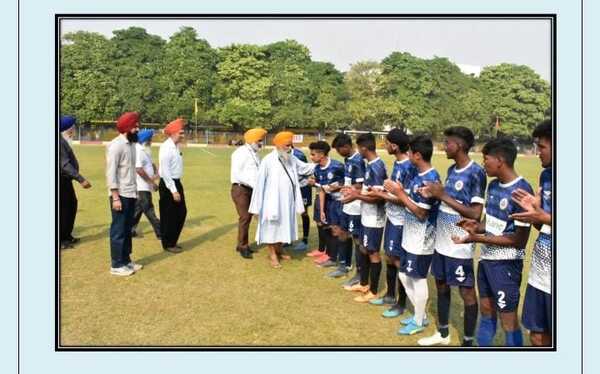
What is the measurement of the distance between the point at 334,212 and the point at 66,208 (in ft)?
15.6

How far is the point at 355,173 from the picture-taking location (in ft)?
19.9

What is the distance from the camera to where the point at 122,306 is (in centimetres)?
543

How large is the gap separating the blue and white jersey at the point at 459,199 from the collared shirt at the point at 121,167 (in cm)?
445

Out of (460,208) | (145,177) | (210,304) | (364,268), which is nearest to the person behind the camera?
(460,208)

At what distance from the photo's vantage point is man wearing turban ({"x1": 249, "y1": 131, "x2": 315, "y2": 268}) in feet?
23.7

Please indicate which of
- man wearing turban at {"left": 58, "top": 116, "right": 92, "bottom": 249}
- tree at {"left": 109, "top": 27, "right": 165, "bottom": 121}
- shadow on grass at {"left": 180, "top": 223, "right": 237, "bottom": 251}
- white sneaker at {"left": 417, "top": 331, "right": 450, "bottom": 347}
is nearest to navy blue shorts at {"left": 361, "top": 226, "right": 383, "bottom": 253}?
white sneaker at {"left": 417, "top": 331, "right": 450, "bottom": 347}

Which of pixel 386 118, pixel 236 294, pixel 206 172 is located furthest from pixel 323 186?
pixel 386 118

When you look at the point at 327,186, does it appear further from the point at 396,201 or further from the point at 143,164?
the point at 143,164

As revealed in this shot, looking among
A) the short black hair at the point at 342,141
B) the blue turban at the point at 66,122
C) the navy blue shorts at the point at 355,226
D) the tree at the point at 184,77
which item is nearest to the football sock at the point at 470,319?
the navy blue shorts at the point at 355,226

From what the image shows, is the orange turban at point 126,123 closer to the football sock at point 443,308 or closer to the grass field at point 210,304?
the grass field at point 210,304

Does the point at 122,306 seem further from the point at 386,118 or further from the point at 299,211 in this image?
the point at 386,118

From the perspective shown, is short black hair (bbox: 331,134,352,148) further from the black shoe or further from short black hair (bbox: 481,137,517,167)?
the black shoe

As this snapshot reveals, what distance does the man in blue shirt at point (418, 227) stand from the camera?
4.41 m

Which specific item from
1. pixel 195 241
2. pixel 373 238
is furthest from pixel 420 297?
pixel 195 241
